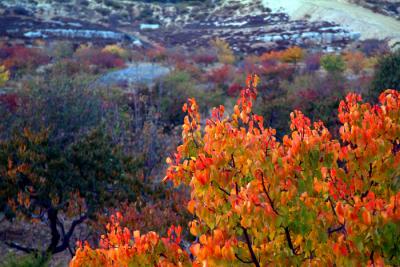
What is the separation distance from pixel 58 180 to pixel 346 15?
4857 centimetres

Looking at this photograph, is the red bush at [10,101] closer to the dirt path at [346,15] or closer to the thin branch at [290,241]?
the thin branch at [290,241]

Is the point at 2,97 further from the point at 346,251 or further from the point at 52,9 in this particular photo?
the point at 52,9

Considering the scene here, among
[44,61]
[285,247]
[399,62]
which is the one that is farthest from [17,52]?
[285,247]

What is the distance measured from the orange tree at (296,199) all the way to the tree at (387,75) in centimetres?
1133

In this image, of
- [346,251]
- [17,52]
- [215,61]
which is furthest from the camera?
[215,61]

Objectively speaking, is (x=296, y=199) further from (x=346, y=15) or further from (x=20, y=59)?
(x=346, y=15)

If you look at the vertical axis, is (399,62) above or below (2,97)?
above

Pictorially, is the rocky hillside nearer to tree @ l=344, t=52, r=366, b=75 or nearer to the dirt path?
the dirt path

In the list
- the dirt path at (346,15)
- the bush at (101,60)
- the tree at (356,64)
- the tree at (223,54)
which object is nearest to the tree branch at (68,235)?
the bush at (101,60)

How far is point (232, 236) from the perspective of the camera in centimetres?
290

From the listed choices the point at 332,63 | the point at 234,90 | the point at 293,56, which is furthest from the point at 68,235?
the point at 293,56

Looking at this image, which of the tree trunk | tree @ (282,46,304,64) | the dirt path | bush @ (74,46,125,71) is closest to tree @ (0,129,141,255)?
the tree trunk

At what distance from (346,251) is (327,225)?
1.05 feet

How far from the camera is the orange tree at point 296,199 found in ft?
8.52
